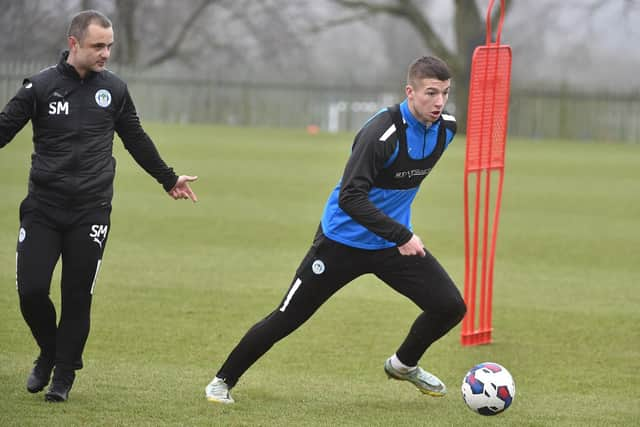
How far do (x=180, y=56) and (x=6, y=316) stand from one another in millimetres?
48029

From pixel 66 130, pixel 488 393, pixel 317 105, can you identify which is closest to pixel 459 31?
pixel 317 105

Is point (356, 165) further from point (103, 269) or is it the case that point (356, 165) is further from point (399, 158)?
point (103, 269)

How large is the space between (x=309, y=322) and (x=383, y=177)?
10.8 ft

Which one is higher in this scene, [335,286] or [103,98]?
[103,98]

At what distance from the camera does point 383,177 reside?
623cm

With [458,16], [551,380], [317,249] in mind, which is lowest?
[551,380]

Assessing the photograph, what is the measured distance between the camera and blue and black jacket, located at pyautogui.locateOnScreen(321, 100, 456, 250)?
5961 mm

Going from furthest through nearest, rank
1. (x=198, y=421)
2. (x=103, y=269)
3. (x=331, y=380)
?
(x=103, y=269), (x=331, y=380), (x=198, y=421)

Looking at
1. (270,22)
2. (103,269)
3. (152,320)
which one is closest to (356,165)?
(152,320)

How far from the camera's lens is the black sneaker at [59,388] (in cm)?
620

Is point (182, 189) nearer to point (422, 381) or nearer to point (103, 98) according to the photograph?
point (103, 98)

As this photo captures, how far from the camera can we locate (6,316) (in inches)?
349

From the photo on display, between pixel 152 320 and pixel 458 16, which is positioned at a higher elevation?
pixel 458 16

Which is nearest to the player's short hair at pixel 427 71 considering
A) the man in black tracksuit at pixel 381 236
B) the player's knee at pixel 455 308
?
the man in black tracksuit at pixel 381 236
